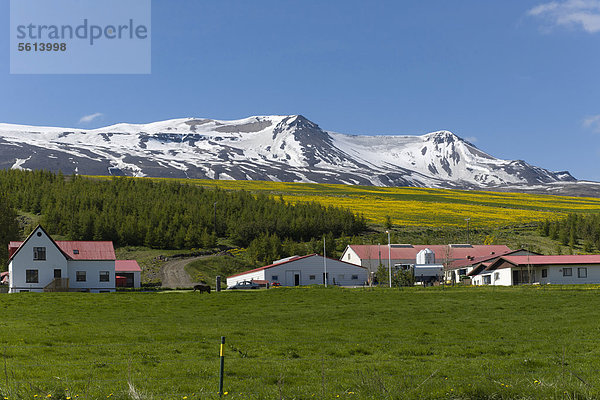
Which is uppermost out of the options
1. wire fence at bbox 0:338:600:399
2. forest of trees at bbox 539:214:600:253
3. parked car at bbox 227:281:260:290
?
forest of trees at bbox 539:214:600:253

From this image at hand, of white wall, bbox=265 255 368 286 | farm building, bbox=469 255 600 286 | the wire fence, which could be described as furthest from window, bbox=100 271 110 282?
the wire fence

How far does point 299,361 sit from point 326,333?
262 inches

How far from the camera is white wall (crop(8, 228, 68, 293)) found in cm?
7056

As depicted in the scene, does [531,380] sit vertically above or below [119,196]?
below

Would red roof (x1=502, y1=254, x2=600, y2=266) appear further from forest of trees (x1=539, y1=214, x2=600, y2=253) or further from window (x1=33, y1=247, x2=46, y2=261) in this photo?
window (x1=33, y1=247, x2=46, y2=261)

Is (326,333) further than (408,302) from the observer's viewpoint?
No

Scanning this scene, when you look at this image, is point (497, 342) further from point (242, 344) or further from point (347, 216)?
point (347, 216)

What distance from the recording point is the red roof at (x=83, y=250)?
76.1 meters

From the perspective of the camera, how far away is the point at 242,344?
73.6 ft

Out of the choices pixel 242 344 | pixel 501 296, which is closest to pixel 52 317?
pixel 242 344

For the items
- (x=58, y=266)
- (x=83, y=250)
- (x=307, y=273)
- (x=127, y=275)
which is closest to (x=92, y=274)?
(x=83, y=250)

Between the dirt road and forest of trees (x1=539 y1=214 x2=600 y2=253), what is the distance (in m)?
67.5

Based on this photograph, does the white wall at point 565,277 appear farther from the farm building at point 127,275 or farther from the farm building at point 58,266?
the farm building at point 127,275

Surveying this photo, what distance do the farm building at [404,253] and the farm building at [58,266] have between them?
39906 millimetres
